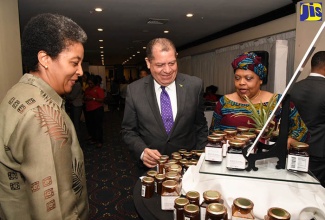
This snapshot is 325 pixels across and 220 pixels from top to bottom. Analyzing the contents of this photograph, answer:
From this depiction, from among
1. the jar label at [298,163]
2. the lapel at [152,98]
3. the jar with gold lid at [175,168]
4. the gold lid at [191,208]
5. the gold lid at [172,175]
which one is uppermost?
the lapel at [152,98]

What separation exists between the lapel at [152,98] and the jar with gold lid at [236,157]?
2.59ft

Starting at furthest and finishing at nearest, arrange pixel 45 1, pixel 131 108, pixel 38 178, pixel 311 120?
pixel 45 1 < pixel 311 120 < pixel 131 108 < pixel 38 178

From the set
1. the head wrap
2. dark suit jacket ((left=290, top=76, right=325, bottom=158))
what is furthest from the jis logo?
the head wrap

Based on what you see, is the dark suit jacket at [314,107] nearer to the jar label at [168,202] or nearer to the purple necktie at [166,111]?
the purple necktie at [166,111]

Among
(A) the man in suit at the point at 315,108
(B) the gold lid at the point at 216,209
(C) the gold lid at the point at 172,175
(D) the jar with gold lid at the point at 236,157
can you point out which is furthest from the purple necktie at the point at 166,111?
(A) the man in suit at the point at 315,108

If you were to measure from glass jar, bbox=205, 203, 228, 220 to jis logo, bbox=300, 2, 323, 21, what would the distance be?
4.35m

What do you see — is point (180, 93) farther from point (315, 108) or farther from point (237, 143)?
point (315, 108)

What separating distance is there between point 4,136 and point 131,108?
1.08m

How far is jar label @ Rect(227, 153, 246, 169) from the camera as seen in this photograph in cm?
102

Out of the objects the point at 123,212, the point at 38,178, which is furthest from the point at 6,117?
the point at 123,212

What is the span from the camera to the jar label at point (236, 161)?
102cm

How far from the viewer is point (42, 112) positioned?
0.82 m

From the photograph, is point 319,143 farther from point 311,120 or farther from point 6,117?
point 6,117

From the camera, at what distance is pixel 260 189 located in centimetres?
93
